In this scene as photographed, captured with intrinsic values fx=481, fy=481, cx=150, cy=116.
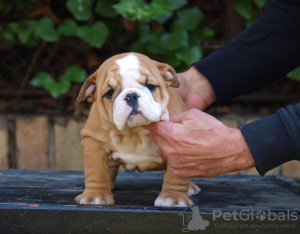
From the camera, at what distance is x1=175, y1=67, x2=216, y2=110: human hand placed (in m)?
2.22

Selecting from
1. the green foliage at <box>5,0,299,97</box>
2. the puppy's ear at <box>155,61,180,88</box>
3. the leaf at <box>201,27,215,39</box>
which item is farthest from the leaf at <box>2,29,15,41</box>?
the puppy's ear at <box>155,61,180,88</box>

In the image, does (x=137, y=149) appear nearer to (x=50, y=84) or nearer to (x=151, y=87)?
(x=151, y=87)

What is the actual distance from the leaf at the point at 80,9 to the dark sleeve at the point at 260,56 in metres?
0.93

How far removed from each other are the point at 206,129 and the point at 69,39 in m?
1.82

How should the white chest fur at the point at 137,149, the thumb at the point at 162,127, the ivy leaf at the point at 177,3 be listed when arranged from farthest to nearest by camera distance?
the ivy leaf at the point at 177,3
the white chest fur at the point at 137,149
the thumb at the point at 162,127

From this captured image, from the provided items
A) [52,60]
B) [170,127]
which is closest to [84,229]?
[170,127]

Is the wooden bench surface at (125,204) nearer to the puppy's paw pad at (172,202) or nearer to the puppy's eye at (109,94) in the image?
the puppy's paw pad at (172,202)

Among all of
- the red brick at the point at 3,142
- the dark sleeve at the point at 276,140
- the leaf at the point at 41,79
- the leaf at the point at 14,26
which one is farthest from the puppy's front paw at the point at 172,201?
the leaf at the point at 14,26

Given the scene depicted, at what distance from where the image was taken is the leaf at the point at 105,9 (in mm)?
2943

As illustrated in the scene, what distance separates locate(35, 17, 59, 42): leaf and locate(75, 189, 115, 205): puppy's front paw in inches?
60.7

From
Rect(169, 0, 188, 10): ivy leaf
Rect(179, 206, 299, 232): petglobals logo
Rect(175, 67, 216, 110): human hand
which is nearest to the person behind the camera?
Rect(179, 206, 299, 232): petglobals logo

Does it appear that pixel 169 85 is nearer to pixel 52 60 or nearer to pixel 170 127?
pixel 170 127

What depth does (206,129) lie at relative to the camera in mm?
1556

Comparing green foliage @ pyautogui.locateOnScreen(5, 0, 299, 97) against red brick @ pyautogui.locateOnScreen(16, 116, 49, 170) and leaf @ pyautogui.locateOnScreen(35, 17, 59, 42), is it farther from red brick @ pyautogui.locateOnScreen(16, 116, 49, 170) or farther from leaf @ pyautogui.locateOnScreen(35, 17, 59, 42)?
red brick @ pyautogui.locateOnScreen(16, 116, 49, 170)
